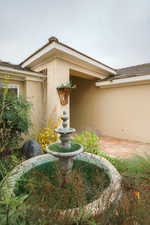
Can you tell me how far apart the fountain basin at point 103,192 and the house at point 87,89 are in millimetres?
2511

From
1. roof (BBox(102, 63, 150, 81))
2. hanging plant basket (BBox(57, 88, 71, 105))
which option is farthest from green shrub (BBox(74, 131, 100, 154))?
roof (BBox(102, 63, 150, 81))

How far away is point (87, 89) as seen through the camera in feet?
27.1

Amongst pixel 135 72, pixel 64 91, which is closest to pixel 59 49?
pixel 64 91

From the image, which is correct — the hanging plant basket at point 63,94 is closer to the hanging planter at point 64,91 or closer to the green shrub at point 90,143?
the hanging planter at point 64,91

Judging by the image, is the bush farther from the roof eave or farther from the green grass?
the roof eave

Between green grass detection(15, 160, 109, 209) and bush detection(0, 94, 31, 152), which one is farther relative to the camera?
bush detection(0, 94, 31, 152)

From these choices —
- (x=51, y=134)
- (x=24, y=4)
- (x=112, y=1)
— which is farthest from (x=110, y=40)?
(x=51, y=134)

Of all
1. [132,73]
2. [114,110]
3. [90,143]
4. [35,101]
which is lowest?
[90,143]

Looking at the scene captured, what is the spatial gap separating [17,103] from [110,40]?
369 inches

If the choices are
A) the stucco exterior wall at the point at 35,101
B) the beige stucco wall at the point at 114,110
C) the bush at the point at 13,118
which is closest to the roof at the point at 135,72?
the beige stucco wall at the point at 114,110

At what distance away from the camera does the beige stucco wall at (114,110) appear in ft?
20.0

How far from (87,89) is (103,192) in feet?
23.4

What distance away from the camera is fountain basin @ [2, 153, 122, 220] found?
4.67 feet

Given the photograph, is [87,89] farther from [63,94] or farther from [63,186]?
[63,186]
